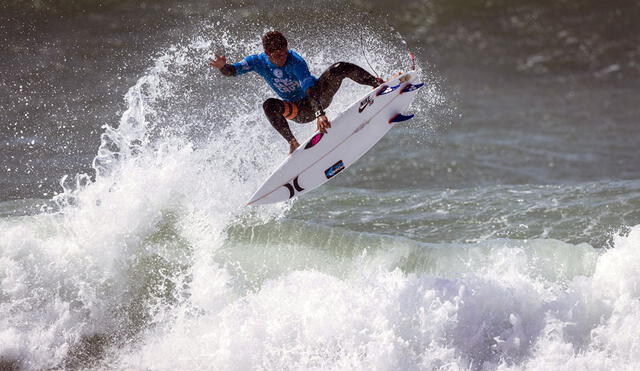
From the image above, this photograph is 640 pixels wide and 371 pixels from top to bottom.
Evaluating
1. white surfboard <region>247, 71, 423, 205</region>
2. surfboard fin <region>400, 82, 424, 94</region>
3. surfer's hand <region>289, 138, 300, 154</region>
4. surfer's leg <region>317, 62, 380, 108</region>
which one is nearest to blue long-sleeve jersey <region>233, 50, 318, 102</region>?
surfer's leg <region>317, 62, 380, 108</region>

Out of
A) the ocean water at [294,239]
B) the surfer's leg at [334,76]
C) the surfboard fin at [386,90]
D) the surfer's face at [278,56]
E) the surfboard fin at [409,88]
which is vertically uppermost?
the surfer's face at [278,56]

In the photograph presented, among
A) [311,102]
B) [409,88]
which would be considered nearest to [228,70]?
[311,102]

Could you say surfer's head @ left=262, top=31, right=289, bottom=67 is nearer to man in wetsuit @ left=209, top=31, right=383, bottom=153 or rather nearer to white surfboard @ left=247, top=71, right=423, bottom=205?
man in wetsuit @ left=209, top=31, right=383, bottom=153

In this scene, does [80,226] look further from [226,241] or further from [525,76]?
[525,76]

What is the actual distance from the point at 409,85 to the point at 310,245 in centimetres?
225

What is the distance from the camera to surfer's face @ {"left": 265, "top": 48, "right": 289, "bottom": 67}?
8266 mm

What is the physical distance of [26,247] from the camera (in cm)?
870

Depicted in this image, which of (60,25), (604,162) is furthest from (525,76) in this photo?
(60,25)

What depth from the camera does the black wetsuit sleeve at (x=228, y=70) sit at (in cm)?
830

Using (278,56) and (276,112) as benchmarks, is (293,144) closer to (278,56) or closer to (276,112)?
(276,112)

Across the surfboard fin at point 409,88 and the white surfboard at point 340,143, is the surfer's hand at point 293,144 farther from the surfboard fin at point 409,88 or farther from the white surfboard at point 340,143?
the surfboard fin at point 409,88

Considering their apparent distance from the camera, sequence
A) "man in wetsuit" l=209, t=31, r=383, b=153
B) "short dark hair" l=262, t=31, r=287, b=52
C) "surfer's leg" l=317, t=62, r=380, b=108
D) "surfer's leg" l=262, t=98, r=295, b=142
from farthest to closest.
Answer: "surfer's leg" l=317, t=62, r=380, b=108 < "surfer's leg" l=262, t=98, r=295, b=142 < "man in wetsuit" l=209, t=31, r=383, b=153 < "short dark hair" l=262, t=31, r=287, b=52

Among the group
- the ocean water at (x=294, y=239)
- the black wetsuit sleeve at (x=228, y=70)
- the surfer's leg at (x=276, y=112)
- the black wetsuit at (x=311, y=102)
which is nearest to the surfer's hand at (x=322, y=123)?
the black wetsuit at (x=311, y=102)

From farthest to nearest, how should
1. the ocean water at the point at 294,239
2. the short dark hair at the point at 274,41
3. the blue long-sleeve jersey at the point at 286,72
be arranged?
the blue long-sleeve jersey at the point at 286,72
the short dark hair at the point at 274,41
the ocean water at the point at 294,239
